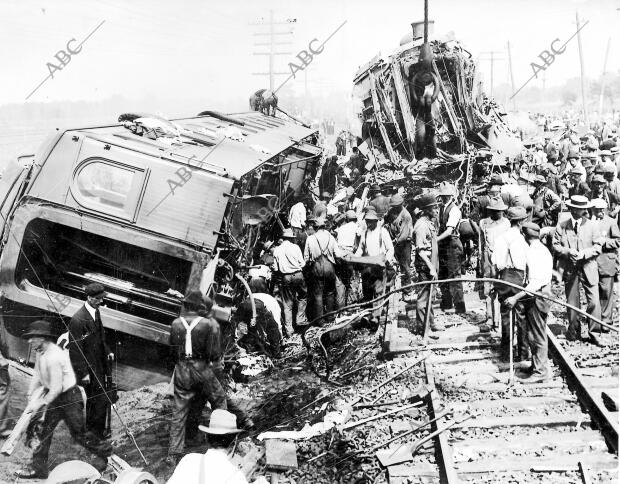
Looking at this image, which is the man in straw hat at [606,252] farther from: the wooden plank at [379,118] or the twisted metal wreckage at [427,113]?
the wooden plank at [379,118]

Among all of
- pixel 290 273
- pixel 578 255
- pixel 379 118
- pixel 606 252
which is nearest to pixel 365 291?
pixel 290 273

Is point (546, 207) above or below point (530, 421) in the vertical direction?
above

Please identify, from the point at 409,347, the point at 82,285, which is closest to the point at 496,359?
the point at 409,347

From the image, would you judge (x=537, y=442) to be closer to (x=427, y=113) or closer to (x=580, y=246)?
(x=580, y=246)

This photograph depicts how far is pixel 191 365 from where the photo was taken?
518cm

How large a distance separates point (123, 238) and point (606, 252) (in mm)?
5814

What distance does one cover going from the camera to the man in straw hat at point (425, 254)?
741cm

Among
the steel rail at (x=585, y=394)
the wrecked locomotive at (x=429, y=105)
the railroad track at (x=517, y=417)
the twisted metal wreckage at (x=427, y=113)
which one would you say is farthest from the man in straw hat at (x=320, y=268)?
the wrecked locomotive at (x=429, y=105)

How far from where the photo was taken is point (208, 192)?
569cm

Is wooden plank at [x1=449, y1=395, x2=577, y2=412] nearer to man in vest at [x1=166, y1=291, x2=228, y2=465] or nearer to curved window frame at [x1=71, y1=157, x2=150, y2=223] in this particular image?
man in vest at [x1=166, y1=291, x2=228, y2=465]

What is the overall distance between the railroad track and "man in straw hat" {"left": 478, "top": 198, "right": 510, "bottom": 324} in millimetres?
771

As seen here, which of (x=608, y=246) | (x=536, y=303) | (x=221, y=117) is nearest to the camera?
(x=536, y=303)

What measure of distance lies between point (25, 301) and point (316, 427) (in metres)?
3.27

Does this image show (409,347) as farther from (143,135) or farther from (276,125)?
(276,125)
